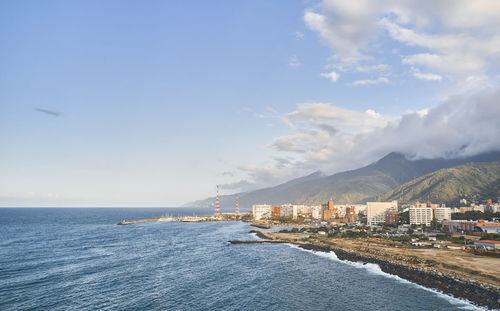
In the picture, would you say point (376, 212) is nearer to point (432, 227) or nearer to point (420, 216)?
point (420, 216)

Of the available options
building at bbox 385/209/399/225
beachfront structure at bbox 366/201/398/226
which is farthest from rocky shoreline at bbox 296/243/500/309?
beachfront structure at bbox 366/201/398/226

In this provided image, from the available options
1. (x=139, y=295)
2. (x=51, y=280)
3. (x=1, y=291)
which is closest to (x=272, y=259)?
(x=139, y=295)

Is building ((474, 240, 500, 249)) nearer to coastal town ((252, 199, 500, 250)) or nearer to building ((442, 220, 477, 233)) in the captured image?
coastal town ((252, 199, 500, 250))

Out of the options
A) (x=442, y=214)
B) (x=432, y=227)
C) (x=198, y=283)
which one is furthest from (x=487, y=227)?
(x=198, y=283)

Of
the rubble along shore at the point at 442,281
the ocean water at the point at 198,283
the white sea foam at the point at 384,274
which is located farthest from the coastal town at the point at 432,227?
the ocean water at the point at 198,283

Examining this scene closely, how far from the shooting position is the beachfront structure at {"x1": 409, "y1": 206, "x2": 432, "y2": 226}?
155m

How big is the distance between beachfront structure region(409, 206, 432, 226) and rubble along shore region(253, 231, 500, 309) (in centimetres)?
10101

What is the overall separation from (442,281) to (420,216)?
122 metres

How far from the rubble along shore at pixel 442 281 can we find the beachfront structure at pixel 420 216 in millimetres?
101012

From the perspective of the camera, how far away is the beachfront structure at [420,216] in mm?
154750

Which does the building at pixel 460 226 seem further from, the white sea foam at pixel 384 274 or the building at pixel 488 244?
the white sea foam at pixel 384 274

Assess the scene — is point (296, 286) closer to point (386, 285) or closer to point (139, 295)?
point (386, 285)

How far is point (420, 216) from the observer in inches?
6137

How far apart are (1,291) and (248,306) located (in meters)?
39.3
